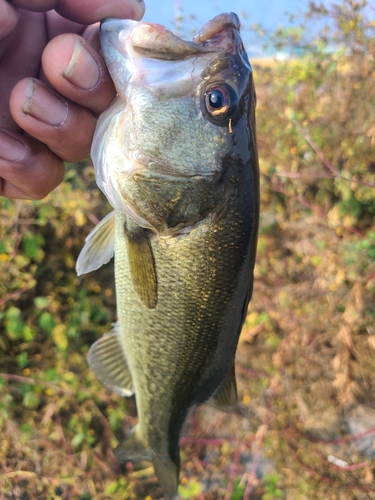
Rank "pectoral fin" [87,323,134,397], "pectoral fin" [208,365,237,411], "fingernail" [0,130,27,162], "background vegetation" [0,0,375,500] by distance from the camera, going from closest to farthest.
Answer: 1. "fingernail" [0,130,27,162]
2. "pectoral fin" [208,365,237,411]
3. "pectoral fin" [87,323,134,397]
4. "background vegetation" [0,0,375,500]

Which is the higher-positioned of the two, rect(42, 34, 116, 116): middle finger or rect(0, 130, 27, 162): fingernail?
rect(42, 34, 116, 116): middle finger

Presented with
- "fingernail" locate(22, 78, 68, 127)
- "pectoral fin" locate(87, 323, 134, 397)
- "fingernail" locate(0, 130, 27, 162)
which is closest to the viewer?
"fingernail" locate(22, 78, 68, 127)

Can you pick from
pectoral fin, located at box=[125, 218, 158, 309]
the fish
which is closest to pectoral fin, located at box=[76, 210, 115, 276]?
the fish

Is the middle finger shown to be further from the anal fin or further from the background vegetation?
the background vegetation

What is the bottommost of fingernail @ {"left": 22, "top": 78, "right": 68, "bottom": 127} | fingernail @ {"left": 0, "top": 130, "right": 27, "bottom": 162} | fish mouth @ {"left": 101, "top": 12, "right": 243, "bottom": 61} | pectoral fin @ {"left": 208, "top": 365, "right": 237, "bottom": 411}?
pectoral fin @ {"left": 208, "top": 365, "right": 237, "bottom": 411}

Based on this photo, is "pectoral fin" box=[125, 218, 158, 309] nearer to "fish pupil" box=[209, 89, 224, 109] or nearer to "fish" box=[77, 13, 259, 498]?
"fish" box=[77, 13, 259, 498]

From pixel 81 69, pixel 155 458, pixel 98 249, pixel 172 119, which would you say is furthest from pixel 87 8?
pixel 155 458

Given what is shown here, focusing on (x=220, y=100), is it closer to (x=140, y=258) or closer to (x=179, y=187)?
(x=179, y=187)

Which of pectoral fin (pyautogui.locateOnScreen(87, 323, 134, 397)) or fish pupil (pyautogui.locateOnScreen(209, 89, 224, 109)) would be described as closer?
fish pupil (pyautogui.locateOnScreen(209, 89, 224, 109))

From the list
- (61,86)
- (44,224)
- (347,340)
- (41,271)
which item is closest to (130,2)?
(61,86)

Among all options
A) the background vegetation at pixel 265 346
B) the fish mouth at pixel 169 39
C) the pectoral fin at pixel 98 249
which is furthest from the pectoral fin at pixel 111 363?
the background vegetation at pixel 265 346
